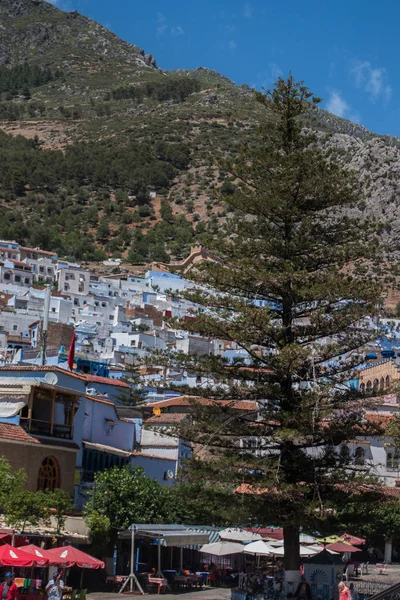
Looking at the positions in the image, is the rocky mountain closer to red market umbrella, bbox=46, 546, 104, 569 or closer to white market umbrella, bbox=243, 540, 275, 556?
white market umbrella, bbox=243, 540, 275, 556

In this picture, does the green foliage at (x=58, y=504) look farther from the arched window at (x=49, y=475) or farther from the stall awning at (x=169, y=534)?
the stall awning at (x=169, y=534)

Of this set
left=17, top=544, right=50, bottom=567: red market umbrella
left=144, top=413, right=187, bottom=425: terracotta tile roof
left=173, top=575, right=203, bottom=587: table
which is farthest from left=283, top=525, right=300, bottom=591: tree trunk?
left=144, top=413, right=187, bottom=425: terracotta tile roof

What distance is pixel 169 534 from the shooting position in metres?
26.7

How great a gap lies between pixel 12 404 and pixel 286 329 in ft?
29.3

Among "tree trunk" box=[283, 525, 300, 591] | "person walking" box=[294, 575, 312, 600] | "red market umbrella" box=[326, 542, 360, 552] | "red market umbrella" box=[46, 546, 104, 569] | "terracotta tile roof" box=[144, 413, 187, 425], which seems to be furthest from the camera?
"terracotta tile roof" box=[144, 413, 187, 425]

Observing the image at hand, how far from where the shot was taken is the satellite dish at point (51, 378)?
2681 centimetres

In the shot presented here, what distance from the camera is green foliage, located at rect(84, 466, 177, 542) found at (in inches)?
1085

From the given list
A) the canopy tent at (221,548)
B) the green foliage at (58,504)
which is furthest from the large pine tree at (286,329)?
the canopy tent at (221,548)

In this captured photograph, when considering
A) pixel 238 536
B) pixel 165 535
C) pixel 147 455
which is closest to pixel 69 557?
pixel 165 535

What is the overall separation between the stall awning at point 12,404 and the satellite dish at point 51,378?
0.85 metres

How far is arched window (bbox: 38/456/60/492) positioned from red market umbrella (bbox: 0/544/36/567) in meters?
7.18

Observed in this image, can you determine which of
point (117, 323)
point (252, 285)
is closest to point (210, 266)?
→ point (252, 285)

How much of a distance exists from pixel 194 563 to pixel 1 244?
3321 inches

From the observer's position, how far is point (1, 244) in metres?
113
